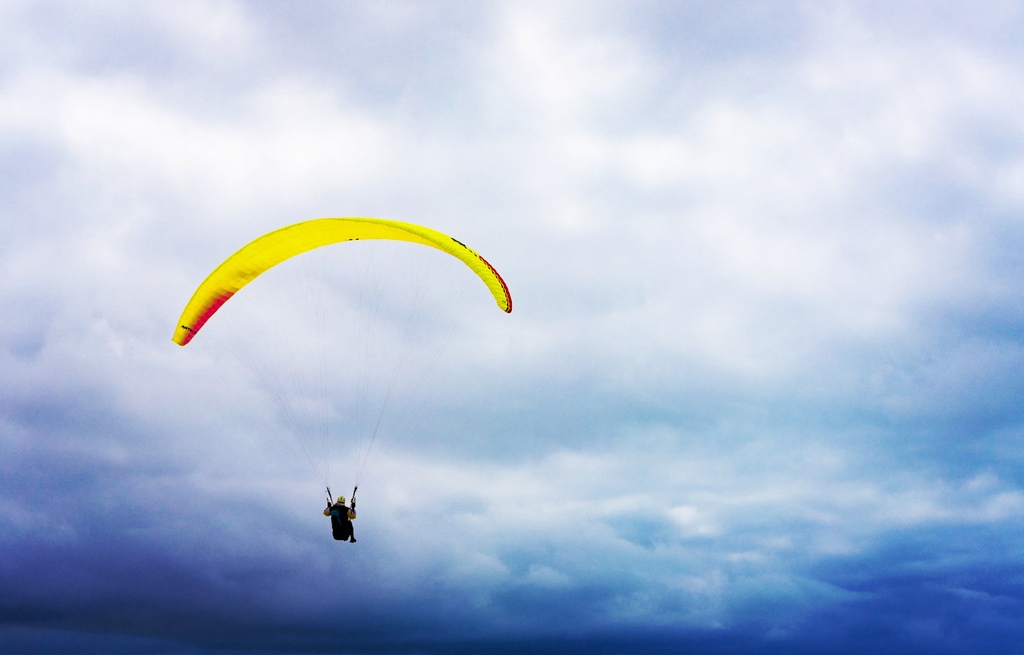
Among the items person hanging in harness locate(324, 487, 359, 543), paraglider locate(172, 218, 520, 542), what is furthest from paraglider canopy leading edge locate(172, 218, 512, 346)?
person hanging in harness locate(324, 487, 359, 543)

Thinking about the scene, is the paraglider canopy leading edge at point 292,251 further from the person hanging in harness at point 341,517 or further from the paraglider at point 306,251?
the person hanging in harness at point 341,517

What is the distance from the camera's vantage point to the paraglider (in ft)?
120

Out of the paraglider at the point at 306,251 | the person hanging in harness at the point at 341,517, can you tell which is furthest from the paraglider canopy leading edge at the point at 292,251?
the person hanging in harness at the point at 341,517

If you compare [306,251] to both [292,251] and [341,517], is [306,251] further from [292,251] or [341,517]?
[341,517]

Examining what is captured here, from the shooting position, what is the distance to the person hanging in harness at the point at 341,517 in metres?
37.7

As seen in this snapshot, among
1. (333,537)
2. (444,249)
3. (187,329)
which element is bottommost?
(333,537)

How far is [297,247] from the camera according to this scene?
3759 centimetres

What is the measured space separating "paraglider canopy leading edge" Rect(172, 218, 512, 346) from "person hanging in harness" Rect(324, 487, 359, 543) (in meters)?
8.39

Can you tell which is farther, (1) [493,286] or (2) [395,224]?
(1) [493,286]

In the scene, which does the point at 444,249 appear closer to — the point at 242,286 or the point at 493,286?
the point at 493,286

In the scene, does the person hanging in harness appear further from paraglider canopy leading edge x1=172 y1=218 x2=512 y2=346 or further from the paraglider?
paraglider canopy leading edge x1=172 y1=218 x2=512 y2=346

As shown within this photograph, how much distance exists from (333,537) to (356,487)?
2125mm

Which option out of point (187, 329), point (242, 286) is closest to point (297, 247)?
point (242, 286)

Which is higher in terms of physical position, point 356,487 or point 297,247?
point 297,247
